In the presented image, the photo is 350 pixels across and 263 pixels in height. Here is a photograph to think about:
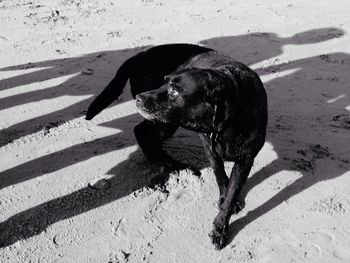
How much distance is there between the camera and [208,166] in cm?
400

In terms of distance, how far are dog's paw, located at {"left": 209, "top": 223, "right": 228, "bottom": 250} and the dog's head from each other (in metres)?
0.87

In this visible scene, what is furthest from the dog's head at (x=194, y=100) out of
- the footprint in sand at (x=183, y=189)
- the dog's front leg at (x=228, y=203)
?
the footprint in sand at (x=183, y=189)

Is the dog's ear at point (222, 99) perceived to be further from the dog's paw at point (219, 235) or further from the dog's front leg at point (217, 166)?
the dog's paw at point (219, 235)

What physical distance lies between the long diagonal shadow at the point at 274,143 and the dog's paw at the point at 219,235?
120 millimetres

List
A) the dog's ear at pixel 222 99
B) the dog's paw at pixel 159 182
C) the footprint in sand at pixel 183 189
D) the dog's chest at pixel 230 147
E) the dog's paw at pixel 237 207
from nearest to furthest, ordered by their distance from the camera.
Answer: the dog's ear at pixel 222 99 < the dog's chest at pixel 230 147 < the dog's paw at pixel 237 207 < the footprint in sand at pixel 183 189 < the dog's paw at pixel 159 182

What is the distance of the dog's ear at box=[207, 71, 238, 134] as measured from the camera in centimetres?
268

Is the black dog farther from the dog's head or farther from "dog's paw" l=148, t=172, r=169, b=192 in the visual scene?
"dog's paw" l=148, t=172, r=169, b=192

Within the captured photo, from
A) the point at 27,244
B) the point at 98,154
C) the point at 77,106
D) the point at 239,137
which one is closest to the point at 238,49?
the point at 77,106

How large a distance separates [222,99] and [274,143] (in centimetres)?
180

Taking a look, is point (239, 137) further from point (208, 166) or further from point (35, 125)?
point (35, 125)

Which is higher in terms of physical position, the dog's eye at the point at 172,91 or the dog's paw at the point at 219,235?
the dog's eye at the point at 172,91

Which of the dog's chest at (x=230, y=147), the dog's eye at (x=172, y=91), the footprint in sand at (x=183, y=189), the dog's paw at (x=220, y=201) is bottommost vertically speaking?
the footprint in sand at (x=183, y=189)

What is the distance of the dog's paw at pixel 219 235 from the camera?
317cm

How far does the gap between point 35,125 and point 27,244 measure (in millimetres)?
1859
